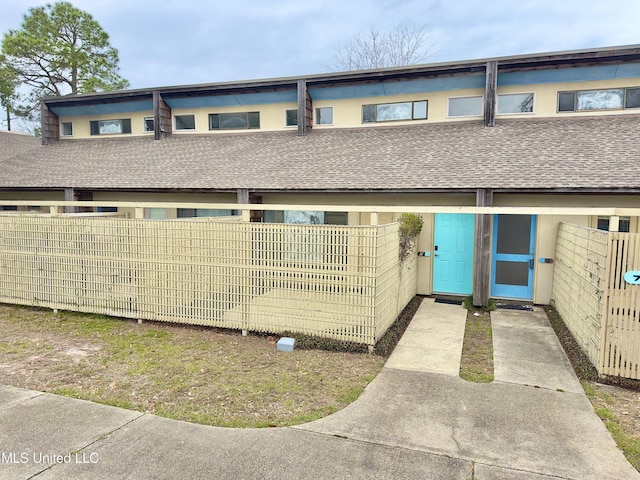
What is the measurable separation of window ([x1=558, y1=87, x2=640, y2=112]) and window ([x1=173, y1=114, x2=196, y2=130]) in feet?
38.3

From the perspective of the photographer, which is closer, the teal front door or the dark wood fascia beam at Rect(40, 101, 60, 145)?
the teal front door

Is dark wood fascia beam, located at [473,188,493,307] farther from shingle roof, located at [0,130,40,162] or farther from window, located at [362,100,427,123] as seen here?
shingle roof, located at [0,130,40,162]

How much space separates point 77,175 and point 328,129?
8066mm

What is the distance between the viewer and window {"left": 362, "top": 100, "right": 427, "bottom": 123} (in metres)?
11.6

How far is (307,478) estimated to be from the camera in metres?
3.01

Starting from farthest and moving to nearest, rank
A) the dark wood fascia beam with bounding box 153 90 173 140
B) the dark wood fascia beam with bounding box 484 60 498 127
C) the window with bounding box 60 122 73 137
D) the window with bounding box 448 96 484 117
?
the window with bounding box 60 122 73 137 < the dark wood fascia beam with bounding box 153 90 173 140 < the window with bounding box 448 96 484 117 < the dark wood fascia beam with bounding box 484 60 498 127

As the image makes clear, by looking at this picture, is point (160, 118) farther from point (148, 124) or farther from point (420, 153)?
point (420, 153)

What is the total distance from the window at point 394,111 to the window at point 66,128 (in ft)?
39.3

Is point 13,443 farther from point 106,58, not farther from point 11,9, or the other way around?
point 11,9

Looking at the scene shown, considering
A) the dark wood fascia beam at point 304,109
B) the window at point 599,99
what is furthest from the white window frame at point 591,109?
the dark wood fascia beam at point 304,109

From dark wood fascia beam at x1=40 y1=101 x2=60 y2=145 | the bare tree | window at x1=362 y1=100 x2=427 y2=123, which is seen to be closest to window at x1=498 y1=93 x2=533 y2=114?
window at x1=362 y1=100 x2=427 y2=123

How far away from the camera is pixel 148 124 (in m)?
14.7

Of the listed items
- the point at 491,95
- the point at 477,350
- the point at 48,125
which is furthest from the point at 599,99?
the point at 48,125

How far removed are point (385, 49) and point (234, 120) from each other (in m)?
17.7
